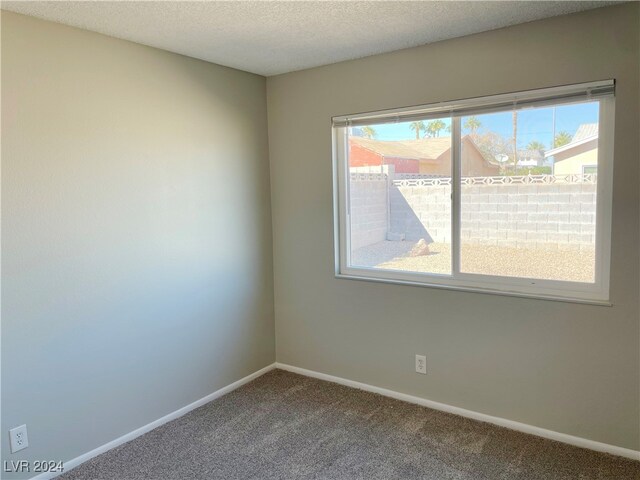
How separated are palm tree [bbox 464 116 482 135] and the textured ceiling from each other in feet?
1.58

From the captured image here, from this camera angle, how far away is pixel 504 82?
259 centimetres

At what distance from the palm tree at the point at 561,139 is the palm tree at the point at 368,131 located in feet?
3.69

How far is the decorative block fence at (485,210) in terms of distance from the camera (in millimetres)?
2520

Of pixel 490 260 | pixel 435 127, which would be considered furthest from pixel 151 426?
pixel 435 127

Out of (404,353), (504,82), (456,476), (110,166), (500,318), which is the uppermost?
(504,82)

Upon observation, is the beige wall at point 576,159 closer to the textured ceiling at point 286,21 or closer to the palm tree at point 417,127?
the textured ceiling at point 286,21

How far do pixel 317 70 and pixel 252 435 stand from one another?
7.99 ft

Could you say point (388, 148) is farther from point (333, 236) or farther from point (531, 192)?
point (531, 192)

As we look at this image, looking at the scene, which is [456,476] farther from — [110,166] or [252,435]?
[110,166]

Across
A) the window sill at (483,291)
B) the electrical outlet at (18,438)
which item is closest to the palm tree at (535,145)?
the window sill at (483,291)

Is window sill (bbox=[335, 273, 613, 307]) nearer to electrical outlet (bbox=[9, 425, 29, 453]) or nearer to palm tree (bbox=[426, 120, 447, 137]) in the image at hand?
palm tree (bbox=[426, 120, 447, 137])

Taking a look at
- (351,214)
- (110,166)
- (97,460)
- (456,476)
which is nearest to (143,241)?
(110,166)

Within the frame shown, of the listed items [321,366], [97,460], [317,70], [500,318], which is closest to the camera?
[97,460]

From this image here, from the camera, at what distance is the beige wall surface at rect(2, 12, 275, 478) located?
2.23 meters
